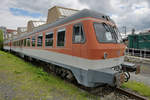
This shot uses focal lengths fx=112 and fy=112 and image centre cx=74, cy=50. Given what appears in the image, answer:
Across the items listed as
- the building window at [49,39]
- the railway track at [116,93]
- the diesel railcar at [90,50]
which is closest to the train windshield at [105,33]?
the diesel railcar at [90,50]

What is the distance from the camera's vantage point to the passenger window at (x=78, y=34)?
13.6ft

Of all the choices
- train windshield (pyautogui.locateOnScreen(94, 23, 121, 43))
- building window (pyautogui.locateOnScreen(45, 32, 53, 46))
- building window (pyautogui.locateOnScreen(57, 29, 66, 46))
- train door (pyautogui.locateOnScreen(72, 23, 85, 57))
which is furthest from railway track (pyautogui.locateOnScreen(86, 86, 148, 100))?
building window (pyautogui.locateOnScreen(45, 32, 53, 46))

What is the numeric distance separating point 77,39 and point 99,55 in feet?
3.46

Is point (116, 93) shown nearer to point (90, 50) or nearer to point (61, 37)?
point (90, 50)

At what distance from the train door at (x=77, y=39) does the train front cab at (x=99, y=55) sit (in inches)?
3.1

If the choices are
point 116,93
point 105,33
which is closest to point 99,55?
point 105,33

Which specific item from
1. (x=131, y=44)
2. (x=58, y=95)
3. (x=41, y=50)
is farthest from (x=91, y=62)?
(x=131, y=44)

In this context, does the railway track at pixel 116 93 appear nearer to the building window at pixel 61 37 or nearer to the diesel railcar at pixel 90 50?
the diesel railcar at pixel 90 50

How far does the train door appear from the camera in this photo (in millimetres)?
4172

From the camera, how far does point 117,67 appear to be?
16.2 ft

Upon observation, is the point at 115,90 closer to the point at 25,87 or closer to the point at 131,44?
the point at 25,87

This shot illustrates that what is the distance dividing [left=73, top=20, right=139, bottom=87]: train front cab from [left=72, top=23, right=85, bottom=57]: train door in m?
0.08

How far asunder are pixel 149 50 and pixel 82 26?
1516cm

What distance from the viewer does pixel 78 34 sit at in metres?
4.30
